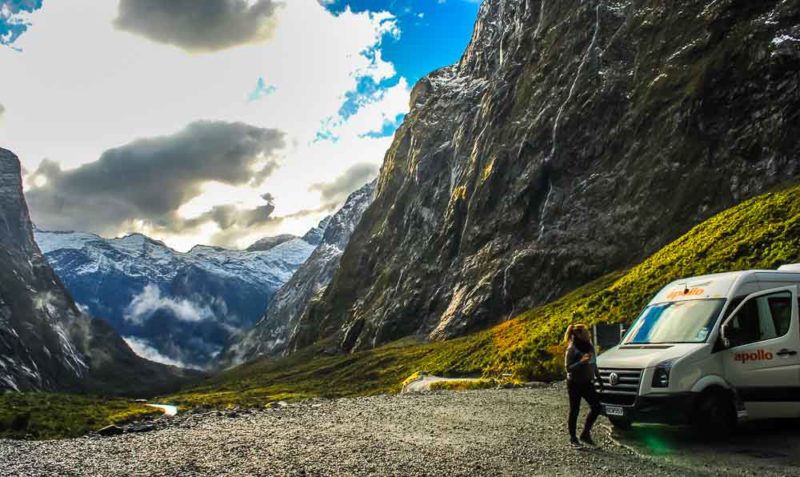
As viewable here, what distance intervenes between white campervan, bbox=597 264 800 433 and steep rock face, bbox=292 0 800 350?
265ft

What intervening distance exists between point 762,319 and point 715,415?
3160 mm

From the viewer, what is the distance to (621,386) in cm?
1712

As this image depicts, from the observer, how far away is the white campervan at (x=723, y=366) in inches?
637

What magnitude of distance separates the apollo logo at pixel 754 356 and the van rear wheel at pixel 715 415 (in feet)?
3.43

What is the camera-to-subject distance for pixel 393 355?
131 meters

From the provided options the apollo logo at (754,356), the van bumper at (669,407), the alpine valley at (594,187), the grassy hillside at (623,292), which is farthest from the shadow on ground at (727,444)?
the alpine valley at (594,187)

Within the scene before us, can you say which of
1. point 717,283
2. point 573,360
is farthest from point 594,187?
point 573,360

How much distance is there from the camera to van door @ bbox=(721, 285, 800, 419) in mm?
16406

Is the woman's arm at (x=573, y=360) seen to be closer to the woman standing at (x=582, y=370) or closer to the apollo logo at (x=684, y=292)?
the woman standing at (x=582, y=370)

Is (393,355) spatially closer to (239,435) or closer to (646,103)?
(646,103)

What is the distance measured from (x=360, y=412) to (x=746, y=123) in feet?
303

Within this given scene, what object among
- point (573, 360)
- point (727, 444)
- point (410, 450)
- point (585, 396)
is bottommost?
point (727, 444)

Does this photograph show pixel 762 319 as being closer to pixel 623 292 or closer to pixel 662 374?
pixel 662 374

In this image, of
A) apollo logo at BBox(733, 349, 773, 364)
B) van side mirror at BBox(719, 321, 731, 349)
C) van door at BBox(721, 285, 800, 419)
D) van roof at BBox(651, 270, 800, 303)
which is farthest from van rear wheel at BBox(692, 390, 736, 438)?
van roof at BBox(651, 270, 800, 303)
